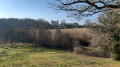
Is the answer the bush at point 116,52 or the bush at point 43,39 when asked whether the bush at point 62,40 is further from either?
the bush at point 116,52

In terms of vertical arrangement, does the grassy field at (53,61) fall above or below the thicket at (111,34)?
below

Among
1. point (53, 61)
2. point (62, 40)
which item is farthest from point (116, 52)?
point (62, 40)

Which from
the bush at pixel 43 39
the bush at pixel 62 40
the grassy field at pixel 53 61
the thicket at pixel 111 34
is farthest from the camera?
the bush at pixel 43 39

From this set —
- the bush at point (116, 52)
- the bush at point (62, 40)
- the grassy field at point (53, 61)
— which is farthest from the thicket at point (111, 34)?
the bush at point (62, 40)

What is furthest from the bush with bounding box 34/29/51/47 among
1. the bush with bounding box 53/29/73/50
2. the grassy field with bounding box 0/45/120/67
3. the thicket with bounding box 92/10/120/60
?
the thicket with bounding box 92/10/120/60

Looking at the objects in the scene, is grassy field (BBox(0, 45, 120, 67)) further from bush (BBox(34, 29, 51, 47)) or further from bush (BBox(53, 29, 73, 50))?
bush (BBox(34, 29, 51, 47))

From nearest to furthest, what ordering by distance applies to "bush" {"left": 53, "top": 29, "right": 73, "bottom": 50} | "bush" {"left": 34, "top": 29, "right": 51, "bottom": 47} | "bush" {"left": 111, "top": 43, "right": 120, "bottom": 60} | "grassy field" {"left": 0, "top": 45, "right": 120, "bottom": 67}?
1. "grassy field" {"left": 0, "top": 45, "right": 120, "bottom": 67}
2. "bush" {"left": 111, "top": 43, "right": 120, "bottom": 60}
3. "bush" {"left": 53, "top": 29, "right": 73, "bottom": 50}
4. "bush" {"left": 34, "top": 29, "right": 51, "bottom": 47}

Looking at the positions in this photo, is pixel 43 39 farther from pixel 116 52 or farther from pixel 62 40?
pixel 116 52

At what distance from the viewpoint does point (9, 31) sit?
39.4m

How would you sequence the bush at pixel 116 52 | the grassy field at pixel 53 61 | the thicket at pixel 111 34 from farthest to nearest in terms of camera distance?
the bush at pixel 116 52
the thicket at pixel 111 34
the grassy field at pixel 53 61

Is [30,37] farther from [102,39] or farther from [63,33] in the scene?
[102,39]

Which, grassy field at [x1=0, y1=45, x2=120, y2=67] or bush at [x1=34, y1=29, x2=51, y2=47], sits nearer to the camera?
grassy field at [x1=0, y1=45, x2=120, y2=67]

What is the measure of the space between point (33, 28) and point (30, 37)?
3955 mm

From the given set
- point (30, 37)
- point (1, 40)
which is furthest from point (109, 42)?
point (1, 40)
